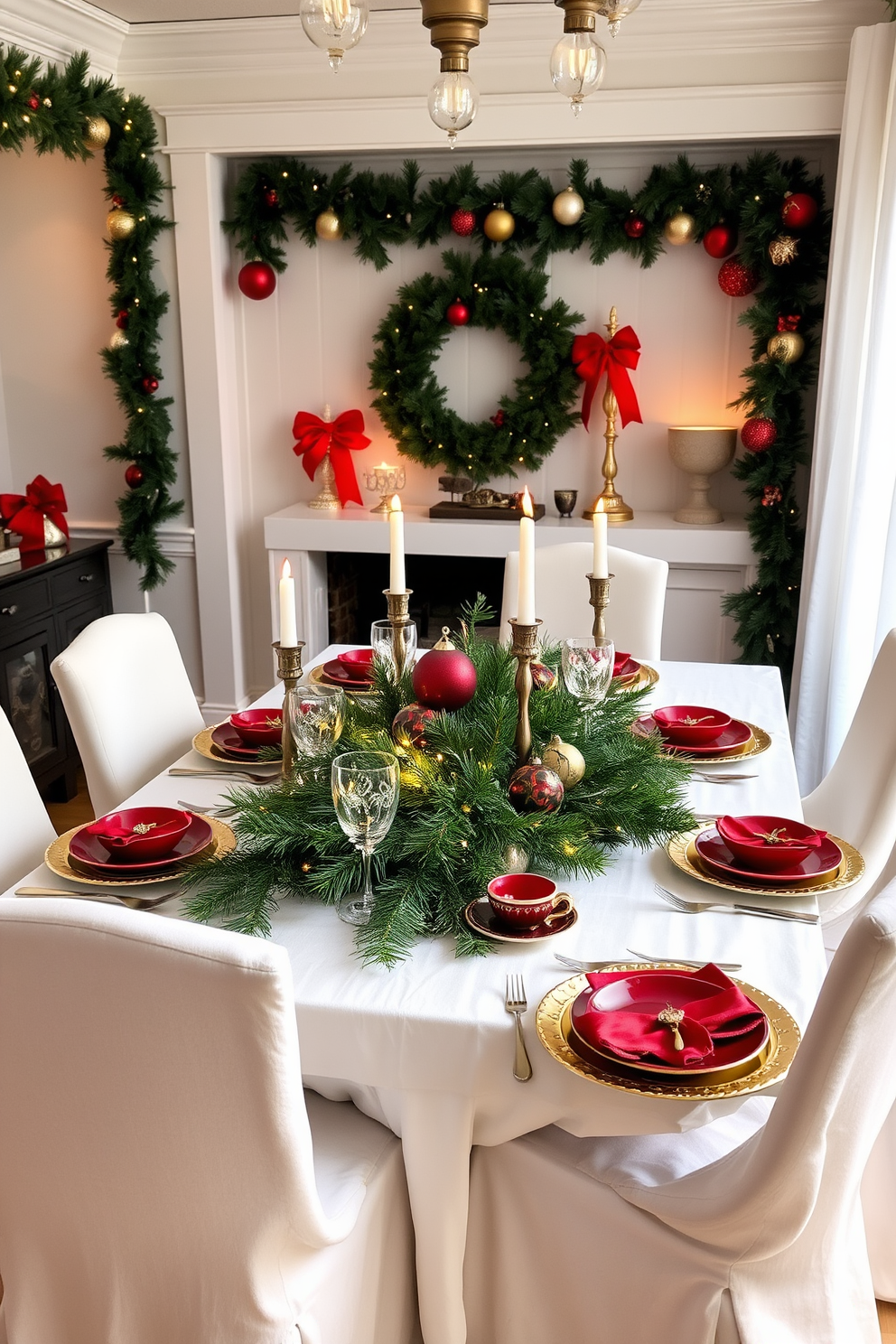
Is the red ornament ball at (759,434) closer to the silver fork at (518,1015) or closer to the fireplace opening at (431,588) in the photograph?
the fireplace opening at (431,588)

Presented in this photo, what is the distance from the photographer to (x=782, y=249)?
3.51 m

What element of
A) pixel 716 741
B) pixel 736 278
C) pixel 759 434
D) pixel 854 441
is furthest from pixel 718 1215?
pixel 736 278

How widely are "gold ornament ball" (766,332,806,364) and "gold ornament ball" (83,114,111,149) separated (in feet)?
7.18

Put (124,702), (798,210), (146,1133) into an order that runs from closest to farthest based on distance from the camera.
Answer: (146,1133), (124,702), (798,210)

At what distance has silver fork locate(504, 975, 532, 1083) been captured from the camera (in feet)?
4.07

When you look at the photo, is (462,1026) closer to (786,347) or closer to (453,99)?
(453,99)

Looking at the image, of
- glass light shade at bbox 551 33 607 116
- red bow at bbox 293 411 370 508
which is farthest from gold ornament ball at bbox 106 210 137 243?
glass light shade at bbox 551 33 607 116

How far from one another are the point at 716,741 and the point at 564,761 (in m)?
0.56

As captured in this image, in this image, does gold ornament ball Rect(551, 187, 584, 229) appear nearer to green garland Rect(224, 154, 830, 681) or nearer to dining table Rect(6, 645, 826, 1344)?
green garland Rect(224, 154, 830, 681)

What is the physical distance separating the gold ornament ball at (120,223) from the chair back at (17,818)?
2.48m

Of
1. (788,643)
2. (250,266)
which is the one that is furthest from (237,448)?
(788,643)

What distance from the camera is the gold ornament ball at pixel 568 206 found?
3.73 metres

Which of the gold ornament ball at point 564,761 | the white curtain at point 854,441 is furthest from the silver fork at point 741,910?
the white curtain at point 854,441

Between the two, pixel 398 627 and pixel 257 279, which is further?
pixel 257 279
